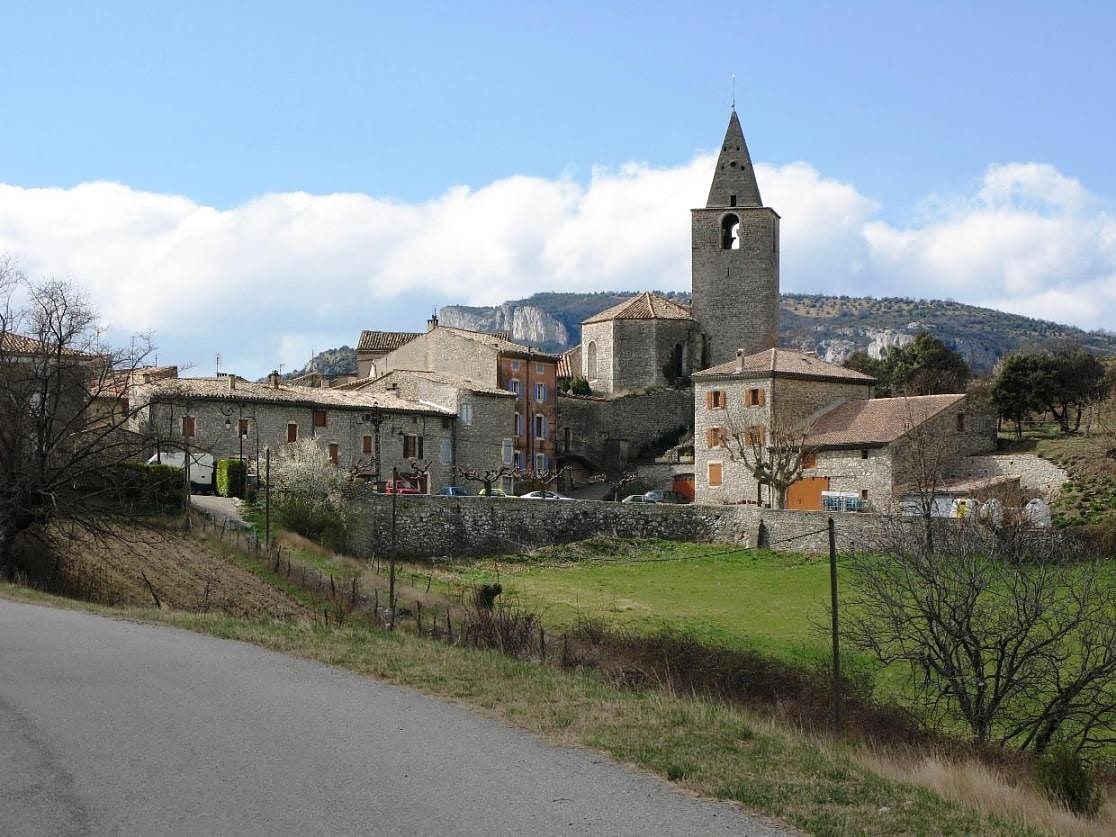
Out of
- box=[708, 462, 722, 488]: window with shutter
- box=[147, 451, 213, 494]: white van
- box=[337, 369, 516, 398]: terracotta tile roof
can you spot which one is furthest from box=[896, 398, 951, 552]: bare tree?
box=[147, 451, 213, 494]: white van

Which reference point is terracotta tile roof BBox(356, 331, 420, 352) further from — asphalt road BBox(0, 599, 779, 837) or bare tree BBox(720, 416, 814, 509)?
asphalt road BBox(0, 599, 779, 837)

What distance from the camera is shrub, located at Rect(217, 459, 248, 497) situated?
45.1 m

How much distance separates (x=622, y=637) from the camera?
2750cm

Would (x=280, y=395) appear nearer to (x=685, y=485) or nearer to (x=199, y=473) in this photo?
(x=199, y=473)

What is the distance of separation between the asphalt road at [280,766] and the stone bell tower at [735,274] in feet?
189

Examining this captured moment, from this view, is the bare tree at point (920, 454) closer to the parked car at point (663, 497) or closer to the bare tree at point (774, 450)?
the bare tree at point (774, 450)

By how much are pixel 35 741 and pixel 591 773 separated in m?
4.30

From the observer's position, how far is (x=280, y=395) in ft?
168

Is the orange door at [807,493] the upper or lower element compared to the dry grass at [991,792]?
upper

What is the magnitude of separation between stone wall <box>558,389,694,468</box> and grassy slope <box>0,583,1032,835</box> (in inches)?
1921

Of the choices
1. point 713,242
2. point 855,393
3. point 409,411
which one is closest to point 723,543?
point 855,393

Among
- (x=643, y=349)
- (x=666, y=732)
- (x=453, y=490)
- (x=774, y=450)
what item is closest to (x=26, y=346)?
(x=453, y=490)

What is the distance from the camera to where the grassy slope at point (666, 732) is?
9.32m

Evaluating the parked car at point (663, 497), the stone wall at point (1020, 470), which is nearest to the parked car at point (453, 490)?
the parked car at point (663, 497)
